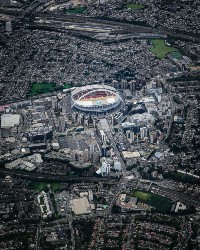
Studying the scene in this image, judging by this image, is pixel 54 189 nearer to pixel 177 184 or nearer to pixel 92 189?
pixel 92 189

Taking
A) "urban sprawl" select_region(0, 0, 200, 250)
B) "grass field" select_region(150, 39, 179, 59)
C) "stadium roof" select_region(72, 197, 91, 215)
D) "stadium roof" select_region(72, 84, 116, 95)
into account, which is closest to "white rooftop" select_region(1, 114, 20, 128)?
"urban sprawl" select_region(0, 0, 200, 250)

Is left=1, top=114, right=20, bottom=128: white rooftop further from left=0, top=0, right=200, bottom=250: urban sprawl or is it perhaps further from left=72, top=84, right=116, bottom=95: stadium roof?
left=72, top=84, right=116, bottom=95: stadium roof

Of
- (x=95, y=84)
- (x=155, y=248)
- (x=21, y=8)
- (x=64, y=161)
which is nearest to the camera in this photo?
(x=155, y=248)

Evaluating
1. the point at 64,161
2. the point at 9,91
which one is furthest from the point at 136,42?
the point at 64,161

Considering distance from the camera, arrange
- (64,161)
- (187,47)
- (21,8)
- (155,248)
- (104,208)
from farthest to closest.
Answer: (21,8) → (187,47) → (64,161) → (104,208) → (155,248)

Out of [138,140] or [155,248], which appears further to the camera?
[138,140]

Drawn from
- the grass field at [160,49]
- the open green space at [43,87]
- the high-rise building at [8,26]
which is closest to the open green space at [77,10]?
the high-rise building at [8,26]

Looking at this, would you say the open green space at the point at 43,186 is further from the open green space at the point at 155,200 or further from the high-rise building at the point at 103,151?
the open green space at the point at 155,200

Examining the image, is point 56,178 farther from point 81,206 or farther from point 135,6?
point 135,6
